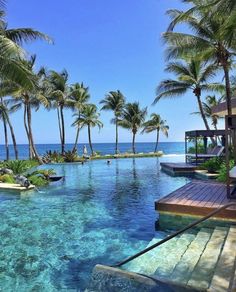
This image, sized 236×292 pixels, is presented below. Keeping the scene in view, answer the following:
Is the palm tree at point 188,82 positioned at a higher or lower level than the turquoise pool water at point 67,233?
higher

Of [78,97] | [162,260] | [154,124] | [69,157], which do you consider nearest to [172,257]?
[162,260]

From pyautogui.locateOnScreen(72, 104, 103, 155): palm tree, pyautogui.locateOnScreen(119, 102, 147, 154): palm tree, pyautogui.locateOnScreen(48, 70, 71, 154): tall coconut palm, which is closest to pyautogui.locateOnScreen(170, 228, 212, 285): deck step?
pyautogui.locateOnScreen(48, 70, 71, 154): tall coconut palm

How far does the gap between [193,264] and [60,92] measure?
27.5m

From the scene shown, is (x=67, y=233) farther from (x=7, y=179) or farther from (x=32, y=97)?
(x=32, y=97)

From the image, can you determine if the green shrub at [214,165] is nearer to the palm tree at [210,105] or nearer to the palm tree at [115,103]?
the palm tree at [210,105]

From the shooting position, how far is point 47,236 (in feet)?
23.6

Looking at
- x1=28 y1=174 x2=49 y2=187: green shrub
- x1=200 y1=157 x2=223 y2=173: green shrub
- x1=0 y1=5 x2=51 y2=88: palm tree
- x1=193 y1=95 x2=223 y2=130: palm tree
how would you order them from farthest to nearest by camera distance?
x1=193 y1=95 x2=223 y2=130: palm tree < x1=200 y1=157 x2=223 y2=173: green shrub < x1=28 y1=174 x2=49 y2=187: green shrub < x1=0 y1=5 x2=51 y2=88: palm tree

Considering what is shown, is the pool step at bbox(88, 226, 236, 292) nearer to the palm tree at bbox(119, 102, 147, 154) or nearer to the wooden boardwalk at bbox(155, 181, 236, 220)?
the wooden boardwalk at bbox(155, 181, 236, 220)

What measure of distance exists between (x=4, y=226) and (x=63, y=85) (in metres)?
25.1

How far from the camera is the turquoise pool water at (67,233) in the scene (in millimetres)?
5227

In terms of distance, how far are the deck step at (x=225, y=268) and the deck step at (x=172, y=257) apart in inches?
27.7

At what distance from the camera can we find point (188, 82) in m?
23.5

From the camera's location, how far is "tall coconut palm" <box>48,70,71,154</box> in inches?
1220

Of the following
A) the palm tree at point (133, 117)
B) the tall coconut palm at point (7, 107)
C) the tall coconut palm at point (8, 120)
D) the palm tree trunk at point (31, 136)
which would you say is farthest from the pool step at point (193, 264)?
the palm tree at point (133, 117)
